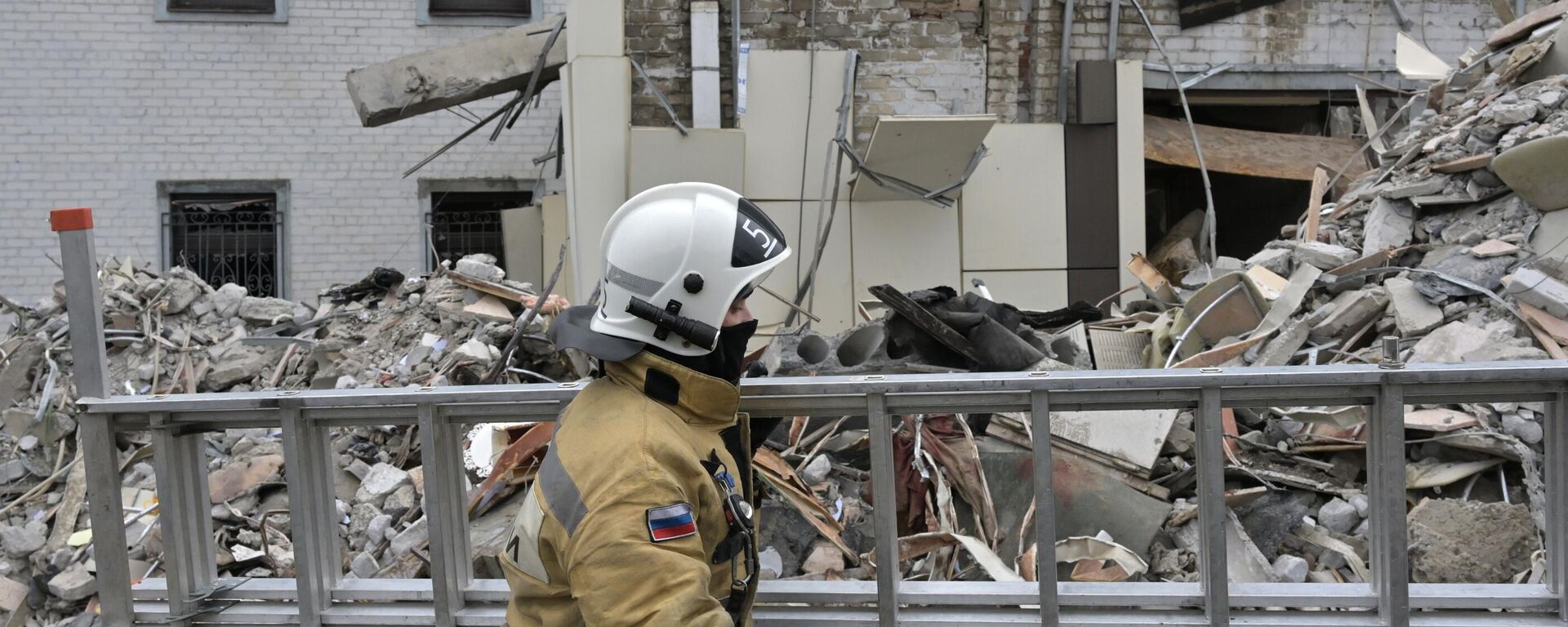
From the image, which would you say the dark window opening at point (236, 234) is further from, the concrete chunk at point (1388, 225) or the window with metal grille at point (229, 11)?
the concrete chunk at point (1388, 225)

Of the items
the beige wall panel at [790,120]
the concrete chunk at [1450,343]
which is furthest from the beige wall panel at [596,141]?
the concrete chunk at [1450,343]

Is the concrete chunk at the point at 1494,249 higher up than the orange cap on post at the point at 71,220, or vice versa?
the orange cap on post at the point at 71,220

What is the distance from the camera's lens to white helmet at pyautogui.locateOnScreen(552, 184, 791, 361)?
1889mm

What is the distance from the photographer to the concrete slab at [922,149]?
23.2 feet

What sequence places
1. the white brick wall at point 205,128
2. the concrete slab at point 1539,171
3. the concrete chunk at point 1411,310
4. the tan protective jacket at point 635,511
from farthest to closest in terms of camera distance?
the white brick wall at point 205,128
the concrete slab at point 1539,171
the concrete chunk at point 1411,310
the tan protective jacket at point 635,511

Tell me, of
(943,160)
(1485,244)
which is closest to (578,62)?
(943,160)

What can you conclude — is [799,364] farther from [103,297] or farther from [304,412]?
[103,297]

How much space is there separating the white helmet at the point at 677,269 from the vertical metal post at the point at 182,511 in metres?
1.13

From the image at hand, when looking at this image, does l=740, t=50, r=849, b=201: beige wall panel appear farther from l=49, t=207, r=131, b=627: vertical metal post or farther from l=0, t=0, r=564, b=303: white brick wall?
l=49, t=207, r=131, b=627: vertical metal post

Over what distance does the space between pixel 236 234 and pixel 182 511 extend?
1080 cm

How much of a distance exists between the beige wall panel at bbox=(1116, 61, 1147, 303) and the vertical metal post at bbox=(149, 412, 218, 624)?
736 centimetres

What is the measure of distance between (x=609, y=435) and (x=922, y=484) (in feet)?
7.16

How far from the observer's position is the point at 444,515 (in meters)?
2.41

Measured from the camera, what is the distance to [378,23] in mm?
11805
